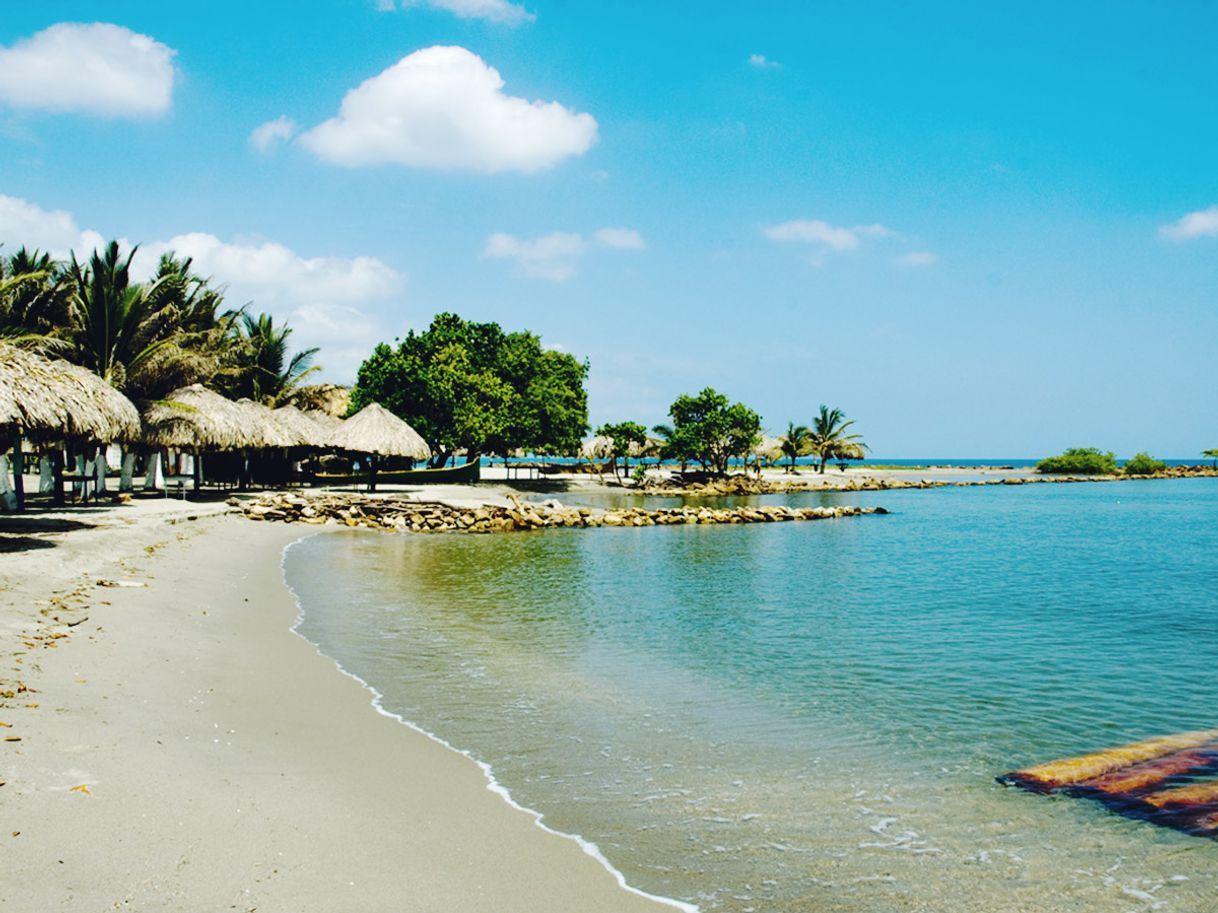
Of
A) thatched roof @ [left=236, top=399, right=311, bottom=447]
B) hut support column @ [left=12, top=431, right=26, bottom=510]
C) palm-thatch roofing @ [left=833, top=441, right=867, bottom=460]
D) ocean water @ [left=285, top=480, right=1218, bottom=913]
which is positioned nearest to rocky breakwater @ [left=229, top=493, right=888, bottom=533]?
thatched roof @ [left=236, top=399, right=311, bottom=447]

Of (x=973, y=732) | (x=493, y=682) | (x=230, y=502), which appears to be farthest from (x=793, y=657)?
(x=230, y=502)

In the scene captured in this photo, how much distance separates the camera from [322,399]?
4641 centimetres

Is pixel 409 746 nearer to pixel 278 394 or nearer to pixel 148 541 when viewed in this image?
pixel 148 541

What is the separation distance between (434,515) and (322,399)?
2043 centimetres

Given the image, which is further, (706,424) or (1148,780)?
(706,424)

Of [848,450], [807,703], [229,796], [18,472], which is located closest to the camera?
[229,796]

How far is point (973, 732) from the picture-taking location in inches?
292

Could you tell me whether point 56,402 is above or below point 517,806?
above

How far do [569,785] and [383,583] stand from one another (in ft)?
35.9

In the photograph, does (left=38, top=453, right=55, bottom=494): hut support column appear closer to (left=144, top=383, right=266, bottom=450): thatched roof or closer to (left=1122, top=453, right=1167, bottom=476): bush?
(left=144, top=383, right=266, bottom=450): thatched roof

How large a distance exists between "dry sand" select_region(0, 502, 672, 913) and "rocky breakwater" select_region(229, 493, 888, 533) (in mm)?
19014

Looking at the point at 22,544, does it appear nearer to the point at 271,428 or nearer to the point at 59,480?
the point at 59,480

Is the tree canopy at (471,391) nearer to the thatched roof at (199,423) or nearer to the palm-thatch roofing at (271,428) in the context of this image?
the palm-thatch roofing at (271,428)

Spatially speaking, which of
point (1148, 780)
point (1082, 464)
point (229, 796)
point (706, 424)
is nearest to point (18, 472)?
point (229, 796)
